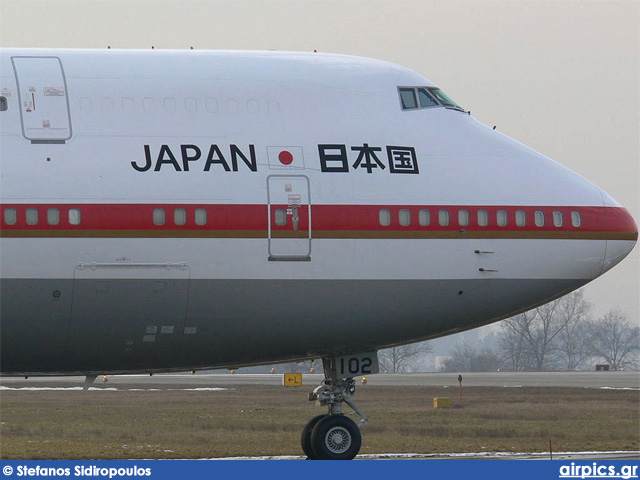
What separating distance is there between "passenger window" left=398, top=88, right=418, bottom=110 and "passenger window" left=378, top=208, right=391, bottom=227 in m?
2.47

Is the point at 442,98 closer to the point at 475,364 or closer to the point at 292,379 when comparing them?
the point at 292,379

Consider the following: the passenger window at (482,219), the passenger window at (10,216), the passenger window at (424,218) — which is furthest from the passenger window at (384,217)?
the passenger window at (10,216)

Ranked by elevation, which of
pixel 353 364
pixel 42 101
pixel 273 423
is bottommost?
pixel 273 423

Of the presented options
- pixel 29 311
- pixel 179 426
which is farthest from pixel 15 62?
pixel 179 426

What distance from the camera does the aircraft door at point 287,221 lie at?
1989 cm

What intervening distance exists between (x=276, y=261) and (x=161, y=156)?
2.78 metres

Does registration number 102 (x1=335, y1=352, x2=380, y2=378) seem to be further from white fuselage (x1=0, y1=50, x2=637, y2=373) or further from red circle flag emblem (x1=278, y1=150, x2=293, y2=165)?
red circle flag emblem (x1=278, y1=150, x2=293, y2=165)

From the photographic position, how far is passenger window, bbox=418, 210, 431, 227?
20625 millimetres

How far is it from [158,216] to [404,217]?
4560 mm

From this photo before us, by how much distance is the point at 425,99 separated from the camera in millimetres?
22031

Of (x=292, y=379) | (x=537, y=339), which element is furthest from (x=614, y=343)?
(x=292, y=379)

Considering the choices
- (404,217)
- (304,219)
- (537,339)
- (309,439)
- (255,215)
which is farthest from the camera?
(537,339)

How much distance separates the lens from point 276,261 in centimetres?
1991

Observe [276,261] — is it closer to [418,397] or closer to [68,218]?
[68,218]
